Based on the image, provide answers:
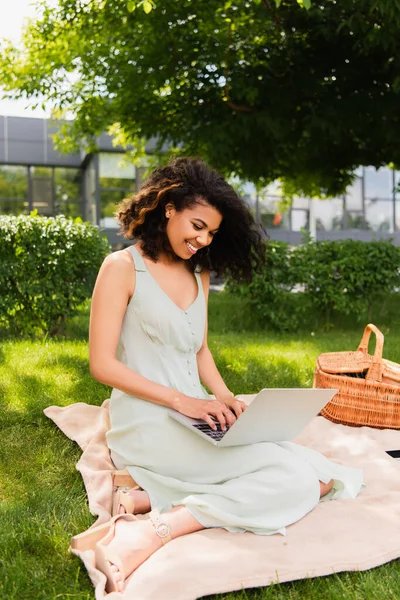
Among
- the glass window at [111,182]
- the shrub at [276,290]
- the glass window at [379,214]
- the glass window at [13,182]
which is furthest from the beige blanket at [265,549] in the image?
the glass window at [379,214]

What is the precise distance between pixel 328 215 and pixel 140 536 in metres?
21.9

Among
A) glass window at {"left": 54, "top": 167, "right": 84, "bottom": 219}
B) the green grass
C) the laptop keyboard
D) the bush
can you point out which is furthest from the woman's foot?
glass window at {"left": 54, "top": 167, "right": 84, "bottom": 219}

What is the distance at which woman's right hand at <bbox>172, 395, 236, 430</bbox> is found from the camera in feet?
9.12

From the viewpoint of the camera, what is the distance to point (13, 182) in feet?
75.5

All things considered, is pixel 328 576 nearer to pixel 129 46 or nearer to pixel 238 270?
pixel 238 270

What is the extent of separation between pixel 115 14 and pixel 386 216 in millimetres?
16829

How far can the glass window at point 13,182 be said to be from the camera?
2284cm

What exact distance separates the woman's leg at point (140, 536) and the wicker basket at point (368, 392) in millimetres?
2054

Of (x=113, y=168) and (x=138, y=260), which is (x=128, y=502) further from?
(x=113, y=168)

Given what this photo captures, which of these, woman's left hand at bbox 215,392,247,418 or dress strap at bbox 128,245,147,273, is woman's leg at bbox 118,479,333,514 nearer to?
woman's left hand at bbox 215,392,247,418

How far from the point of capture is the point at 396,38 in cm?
841

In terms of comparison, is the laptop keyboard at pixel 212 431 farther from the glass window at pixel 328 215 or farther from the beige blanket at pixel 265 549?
the glass window at pixel 328 215

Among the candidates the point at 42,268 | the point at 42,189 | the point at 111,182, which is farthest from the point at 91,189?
the point at 42,268

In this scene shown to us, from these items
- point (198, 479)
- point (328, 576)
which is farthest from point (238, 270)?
point (328, 576)
